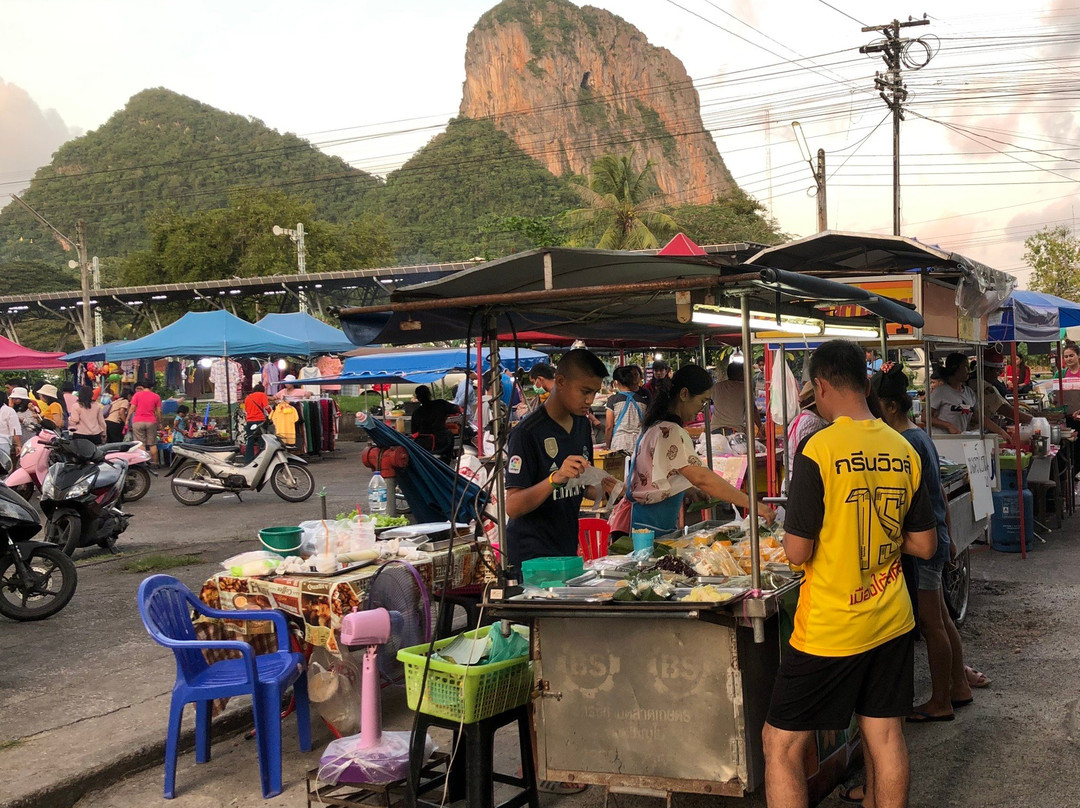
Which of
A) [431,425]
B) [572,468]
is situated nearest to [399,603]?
[572,468]

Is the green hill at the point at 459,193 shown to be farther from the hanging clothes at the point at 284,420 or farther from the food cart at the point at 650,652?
the food cart at the point at 650,652

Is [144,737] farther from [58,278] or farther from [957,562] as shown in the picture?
[58,278]

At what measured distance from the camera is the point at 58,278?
6531cm

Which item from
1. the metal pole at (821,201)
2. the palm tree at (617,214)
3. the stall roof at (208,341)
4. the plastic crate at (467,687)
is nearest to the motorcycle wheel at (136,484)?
the stall roof at (208,341)

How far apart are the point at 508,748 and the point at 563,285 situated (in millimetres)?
2437

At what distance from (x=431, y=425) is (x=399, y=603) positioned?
740 cm

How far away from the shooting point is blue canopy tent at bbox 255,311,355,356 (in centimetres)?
1988

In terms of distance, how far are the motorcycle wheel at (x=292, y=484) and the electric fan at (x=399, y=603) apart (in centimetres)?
1000

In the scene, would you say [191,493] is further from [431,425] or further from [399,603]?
[399,603]

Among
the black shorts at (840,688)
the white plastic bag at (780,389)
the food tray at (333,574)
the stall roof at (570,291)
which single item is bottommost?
the black shorts at (840,688)

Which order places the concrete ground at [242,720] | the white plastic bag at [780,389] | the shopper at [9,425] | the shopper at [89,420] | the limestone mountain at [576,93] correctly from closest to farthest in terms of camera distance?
the concrete ground at [242,720]
the white plastic bag at [780,389]
the shopper at [9,425]
the shopper at [89,420]
the limestone mountain at [576,93]

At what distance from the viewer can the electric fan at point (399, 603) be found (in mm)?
4801

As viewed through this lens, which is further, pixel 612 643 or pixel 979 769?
pixel 979 769

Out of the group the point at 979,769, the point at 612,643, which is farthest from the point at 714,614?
the point at 979,769
